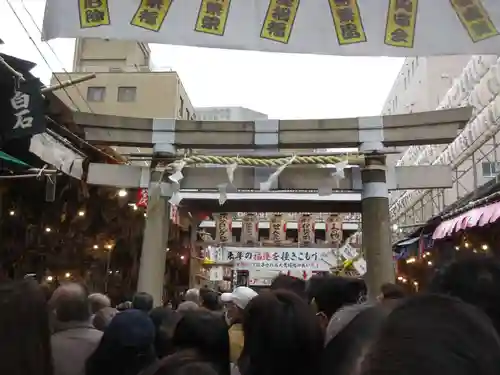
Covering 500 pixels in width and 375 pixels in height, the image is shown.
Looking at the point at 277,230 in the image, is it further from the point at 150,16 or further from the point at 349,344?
the point at 349,344

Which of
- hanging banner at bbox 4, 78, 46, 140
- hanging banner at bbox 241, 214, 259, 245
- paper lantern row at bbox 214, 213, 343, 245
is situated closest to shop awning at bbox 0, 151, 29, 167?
hanging banner at bbox 4, 78, 46, 140

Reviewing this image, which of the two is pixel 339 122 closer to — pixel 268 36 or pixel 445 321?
pixel 268 36

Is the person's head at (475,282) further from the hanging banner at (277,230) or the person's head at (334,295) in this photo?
the hanging banner at (277,230)

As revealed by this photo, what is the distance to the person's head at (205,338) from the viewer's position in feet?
9.52

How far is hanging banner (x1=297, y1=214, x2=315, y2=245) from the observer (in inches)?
840

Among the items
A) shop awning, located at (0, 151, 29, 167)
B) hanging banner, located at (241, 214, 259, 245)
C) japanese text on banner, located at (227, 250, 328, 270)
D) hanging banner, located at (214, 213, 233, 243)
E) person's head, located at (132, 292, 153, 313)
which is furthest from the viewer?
hanging banner, located at (241, 214, 259, 245)

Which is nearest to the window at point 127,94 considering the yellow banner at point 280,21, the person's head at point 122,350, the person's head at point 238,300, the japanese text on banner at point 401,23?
the person's head at point 238,300

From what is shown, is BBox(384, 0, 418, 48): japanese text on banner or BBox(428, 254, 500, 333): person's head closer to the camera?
BBox(428, 254, 500, 333): person's head

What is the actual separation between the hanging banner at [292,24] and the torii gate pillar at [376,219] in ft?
18.3

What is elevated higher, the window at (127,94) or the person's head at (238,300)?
the window at (127,94)

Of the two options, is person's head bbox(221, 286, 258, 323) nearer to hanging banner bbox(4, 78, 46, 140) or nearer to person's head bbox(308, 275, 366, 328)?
person's head bbox(308, 275, 366, 328)

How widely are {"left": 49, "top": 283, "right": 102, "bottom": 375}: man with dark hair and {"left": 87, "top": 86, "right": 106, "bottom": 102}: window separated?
32.7m

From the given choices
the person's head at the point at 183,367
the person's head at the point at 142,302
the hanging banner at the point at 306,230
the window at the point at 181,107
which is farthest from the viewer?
the window at the point at 181,107

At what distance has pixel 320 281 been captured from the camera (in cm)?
424
